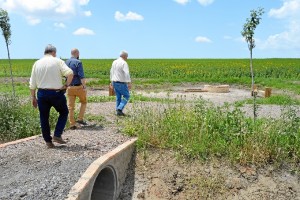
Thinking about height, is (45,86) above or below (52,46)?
below

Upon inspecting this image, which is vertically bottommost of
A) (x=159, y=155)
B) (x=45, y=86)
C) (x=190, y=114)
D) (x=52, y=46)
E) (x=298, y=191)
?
(x=298, y=191)

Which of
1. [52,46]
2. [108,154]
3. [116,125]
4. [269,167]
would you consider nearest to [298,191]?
[269,167]

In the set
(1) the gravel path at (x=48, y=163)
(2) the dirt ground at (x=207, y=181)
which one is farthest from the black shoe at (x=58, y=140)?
(2) the dirt ground at (x=207, y=181)

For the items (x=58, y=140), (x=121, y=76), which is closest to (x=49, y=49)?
(x=58, y=140)

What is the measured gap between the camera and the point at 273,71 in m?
34.3

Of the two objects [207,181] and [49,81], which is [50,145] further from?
[207,181]

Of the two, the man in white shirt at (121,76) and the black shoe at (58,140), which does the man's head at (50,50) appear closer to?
the black shoe at (58,140)

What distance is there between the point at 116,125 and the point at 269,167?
13.1ft

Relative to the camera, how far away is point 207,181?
8.14 metres

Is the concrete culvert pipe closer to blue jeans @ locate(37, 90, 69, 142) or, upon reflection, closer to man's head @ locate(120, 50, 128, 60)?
blue jeans @ locate(37, 90, 69, 142)

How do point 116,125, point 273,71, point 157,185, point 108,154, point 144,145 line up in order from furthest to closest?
point 273,71
point 116,125
point 144,145
point 157,185
point 108,154

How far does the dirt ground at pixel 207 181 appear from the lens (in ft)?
26.6

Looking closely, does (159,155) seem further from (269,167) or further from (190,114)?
(269,167)

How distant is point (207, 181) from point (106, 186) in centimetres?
194
